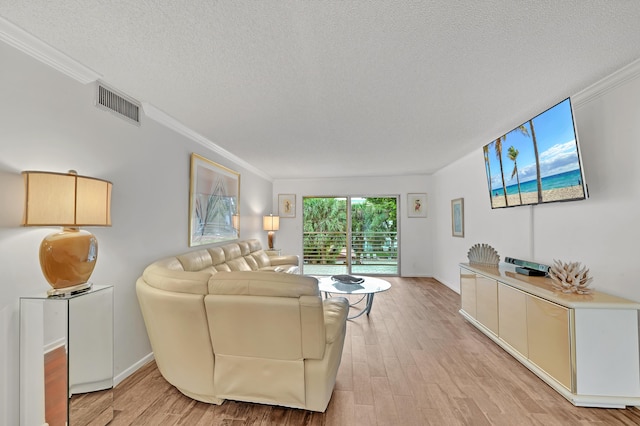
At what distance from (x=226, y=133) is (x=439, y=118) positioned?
2437mm

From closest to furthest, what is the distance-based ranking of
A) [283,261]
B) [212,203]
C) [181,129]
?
[181,129], [212,203], [283,261]

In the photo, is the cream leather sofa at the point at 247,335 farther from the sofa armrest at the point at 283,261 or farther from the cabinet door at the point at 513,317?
the sofa armrest at the point at 283,261

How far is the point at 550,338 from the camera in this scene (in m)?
2.02

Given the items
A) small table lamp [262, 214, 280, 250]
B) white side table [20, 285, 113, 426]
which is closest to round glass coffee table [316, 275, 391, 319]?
white side table [20, 285, 113, 426]

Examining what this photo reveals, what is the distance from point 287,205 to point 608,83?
5.49 meters

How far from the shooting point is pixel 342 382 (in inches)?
83.1

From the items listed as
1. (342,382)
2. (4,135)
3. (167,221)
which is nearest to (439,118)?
(342,382)

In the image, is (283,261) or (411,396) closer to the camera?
(411,396)

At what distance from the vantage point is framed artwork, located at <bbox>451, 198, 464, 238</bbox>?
15.2 ft

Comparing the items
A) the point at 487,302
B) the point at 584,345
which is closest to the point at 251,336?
the point at 584,345

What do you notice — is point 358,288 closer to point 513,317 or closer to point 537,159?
point 513,317

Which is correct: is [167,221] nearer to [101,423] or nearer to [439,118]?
[101,423]

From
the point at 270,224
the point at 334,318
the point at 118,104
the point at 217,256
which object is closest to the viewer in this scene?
the point at 334,318

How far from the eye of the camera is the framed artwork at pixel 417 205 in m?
6.11
